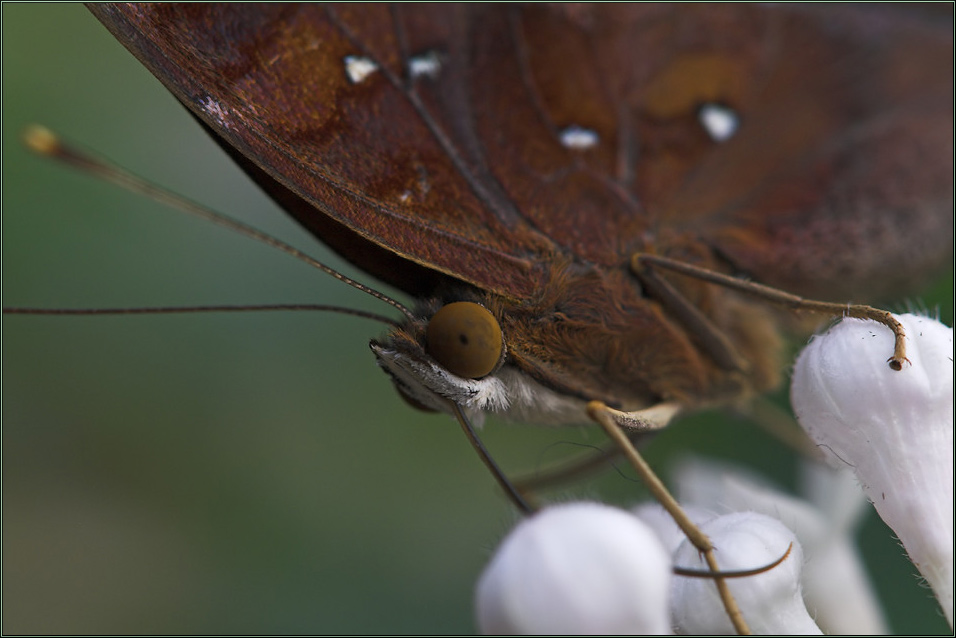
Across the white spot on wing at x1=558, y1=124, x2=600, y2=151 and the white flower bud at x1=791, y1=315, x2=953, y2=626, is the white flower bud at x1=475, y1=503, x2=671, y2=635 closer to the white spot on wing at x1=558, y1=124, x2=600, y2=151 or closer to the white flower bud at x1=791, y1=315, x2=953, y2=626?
the white flower bud at x1=791, y1=315, x2=953, y2=626

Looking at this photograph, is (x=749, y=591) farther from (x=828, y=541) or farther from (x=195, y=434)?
(x=195, y=434)

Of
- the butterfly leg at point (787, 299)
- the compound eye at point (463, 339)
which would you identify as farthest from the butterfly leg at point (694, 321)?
the compound eye at point (463, 339)

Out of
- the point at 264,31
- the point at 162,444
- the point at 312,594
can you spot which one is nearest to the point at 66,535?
the point at 162,444

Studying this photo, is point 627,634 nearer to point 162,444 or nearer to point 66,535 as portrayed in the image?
point 162,444

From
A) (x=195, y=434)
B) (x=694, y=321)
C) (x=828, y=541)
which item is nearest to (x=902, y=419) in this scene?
(x=694, y=321)

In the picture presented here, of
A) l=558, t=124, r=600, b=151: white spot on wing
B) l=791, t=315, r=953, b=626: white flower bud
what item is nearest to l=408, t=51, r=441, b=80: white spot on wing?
l=558, t=124, r=600, b=151: white spot on wing

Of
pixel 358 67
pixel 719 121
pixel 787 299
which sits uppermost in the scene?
pixel 719 121
